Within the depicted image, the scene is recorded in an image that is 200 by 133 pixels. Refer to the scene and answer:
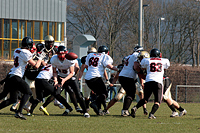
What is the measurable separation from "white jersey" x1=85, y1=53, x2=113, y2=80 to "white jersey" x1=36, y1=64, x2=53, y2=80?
981 millimetres

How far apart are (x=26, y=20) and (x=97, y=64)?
24.5m

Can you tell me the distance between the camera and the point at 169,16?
43.4 m

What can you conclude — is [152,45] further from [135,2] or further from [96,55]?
[96,55]

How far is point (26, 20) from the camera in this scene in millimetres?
34594

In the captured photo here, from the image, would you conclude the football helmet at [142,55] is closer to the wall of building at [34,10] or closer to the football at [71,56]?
→ the football at [71,56]

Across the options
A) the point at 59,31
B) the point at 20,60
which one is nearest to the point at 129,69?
the point at 20,60

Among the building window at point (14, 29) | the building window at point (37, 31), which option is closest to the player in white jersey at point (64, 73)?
the building window at point (14, 29)

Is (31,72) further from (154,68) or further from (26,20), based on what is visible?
(26,20)

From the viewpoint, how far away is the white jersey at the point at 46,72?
10961 mm

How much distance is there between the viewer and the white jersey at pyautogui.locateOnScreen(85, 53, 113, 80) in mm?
11055

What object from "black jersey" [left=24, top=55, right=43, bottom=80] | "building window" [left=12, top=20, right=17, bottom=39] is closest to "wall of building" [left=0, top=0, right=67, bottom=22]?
"building window" [left=12, top=20, right=17, bottom=39]

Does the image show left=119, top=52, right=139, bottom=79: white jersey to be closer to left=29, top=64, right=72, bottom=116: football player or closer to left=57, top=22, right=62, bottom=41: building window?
left=29, top=64, right=72, bottom=116: football player

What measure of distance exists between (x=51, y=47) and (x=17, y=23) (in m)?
23.2

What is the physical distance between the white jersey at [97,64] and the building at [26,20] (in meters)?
22.3
